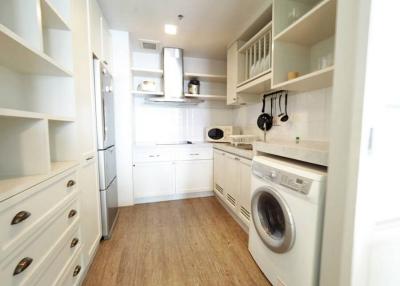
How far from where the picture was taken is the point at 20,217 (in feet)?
2.33

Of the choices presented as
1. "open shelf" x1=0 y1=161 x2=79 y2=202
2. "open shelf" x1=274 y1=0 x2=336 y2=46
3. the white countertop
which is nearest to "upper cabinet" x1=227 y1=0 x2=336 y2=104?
"open shelf" x1=274 y1=0 x2=336 y2=46

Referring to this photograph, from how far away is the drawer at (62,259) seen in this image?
0.88 m

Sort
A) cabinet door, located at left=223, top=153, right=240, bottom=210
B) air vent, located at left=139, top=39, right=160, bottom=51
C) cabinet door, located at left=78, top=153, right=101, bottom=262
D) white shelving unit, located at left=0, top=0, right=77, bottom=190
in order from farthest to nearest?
air vent, located at left=139, top=39, right=160, bottom=51 → cabinet door, located at left=223, top=153, right=240, bottom=210 → cabinet door, located at left=78, top=153, right=101, bottom=262 → white shelving unit, located at left=0, top=0, right=77, bottom=190

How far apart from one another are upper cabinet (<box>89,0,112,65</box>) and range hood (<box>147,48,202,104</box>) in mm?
790

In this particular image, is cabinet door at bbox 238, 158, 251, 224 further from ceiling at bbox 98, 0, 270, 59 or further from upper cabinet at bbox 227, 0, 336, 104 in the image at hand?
ceiling at bbox 98, 0, 270, 59

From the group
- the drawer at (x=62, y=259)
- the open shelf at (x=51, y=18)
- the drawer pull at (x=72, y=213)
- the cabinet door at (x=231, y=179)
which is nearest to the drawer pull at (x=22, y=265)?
the drawer at (x=62, y=259)

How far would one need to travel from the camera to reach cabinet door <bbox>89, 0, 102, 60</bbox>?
5.27 feet

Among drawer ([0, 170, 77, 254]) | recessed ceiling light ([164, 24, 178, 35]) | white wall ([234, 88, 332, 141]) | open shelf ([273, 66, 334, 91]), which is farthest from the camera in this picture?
recessed ceiling light ([164, 24, 178, 35])

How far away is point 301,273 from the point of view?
1.03m

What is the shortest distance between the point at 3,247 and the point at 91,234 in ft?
3.26

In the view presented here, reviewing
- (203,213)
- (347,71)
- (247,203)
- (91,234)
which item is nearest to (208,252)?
(247,203)

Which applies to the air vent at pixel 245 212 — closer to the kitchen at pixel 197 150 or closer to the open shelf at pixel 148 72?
the kitchen at pixel 197 150

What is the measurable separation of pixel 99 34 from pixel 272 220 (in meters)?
2.37

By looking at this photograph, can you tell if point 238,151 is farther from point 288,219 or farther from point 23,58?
point 23,58
